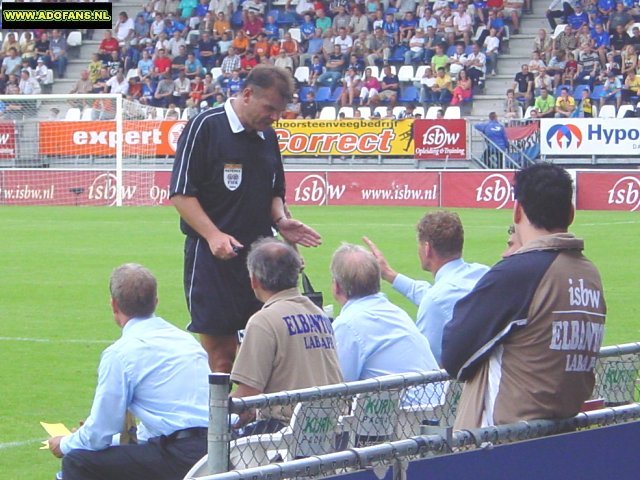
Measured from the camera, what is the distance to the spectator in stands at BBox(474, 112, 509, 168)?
98.8 feet

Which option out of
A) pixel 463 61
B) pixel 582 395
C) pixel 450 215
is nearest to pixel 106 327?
pixel 450 215

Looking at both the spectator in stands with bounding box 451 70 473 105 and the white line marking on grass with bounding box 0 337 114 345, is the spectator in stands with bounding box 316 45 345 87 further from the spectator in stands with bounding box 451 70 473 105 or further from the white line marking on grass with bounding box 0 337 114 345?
the white line marking on grass with bounding box 0 337 114 345

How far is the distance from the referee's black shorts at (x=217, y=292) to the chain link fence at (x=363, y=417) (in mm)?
1785

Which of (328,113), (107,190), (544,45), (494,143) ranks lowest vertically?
(107,190)

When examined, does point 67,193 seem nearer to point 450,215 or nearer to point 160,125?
point 160,125

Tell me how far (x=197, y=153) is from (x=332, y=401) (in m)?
2.61

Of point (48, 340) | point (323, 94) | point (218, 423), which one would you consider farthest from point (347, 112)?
point (218, 423)

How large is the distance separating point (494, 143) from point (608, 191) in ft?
11.3

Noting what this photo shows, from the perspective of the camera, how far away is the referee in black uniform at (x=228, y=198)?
20.7 feet

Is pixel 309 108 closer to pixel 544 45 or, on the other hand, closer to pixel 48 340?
pixel 544 45

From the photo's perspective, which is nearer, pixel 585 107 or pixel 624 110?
pixel 624 110

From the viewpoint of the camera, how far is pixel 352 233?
22000mm

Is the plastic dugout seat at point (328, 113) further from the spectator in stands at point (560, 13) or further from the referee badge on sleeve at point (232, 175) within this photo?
the referee badge on sleeve at point (232, 175)

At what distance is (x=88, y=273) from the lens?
56.8 feet
